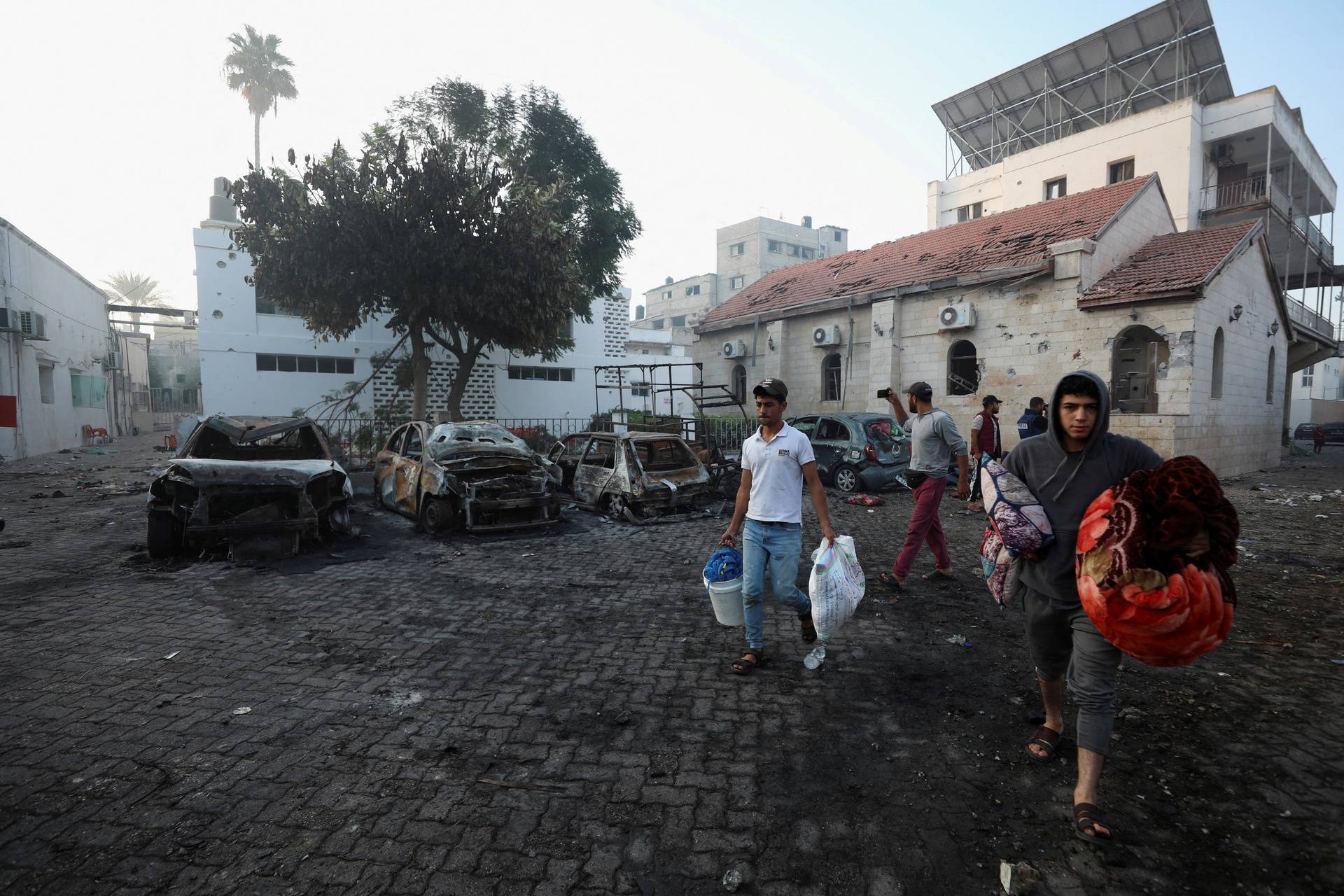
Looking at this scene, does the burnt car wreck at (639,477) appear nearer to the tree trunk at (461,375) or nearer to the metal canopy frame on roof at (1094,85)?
the tree trunk at (461,375)

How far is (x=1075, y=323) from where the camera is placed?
14.8m

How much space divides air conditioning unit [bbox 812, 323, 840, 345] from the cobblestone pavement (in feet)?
47.2

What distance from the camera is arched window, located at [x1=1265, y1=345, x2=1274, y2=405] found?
1754cm

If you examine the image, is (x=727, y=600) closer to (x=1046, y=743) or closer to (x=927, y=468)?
(x=1046, y=743)

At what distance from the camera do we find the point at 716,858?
247 cm

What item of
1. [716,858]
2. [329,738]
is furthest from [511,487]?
[716,858]

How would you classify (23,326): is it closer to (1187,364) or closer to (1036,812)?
(1036,812)

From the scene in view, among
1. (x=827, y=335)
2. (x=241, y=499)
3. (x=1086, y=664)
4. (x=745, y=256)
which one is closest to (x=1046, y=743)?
(x=1086, y=664)

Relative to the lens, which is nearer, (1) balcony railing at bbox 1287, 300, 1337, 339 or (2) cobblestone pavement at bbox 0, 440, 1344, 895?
(2) cobblestone pavement at bbox 0, 440, 1344, 895

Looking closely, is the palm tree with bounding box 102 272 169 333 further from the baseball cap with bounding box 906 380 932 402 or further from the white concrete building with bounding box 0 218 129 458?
the baseball cap with bounding box 906 380 932 402

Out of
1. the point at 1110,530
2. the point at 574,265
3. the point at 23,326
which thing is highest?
the point at 574,265

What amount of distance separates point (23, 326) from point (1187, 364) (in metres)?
31.4

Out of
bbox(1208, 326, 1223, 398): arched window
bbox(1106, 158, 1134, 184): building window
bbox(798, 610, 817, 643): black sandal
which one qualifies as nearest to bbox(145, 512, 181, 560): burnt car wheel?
bbox(798, 610, 817, 643): black sandal

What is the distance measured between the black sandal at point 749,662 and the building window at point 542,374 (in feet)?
64.1
